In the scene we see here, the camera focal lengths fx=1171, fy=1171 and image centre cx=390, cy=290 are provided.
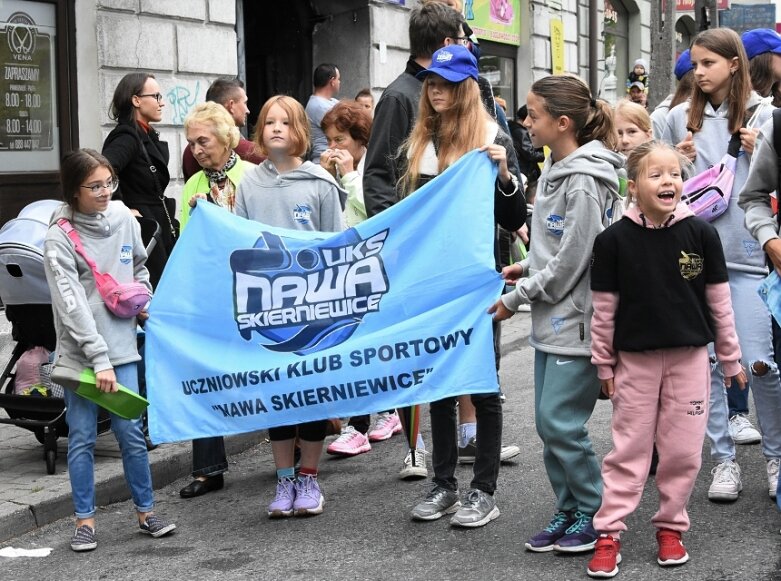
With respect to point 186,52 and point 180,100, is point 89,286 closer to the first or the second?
point 180,100

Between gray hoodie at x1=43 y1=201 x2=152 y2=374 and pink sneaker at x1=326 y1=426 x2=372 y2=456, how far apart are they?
1768mm

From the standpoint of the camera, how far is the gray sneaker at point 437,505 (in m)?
5.14

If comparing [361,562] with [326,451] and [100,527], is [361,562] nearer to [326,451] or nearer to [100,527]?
[100,527]

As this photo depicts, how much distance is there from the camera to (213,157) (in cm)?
614

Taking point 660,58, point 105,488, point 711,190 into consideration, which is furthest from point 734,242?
point 660,58

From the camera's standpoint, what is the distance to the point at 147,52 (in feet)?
36.5

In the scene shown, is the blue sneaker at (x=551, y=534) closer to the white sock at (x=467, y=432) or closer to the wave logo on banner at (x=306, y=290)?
the wave logo on banner at (x=306, y=290)

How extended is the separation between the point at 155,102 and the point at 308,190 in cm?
228

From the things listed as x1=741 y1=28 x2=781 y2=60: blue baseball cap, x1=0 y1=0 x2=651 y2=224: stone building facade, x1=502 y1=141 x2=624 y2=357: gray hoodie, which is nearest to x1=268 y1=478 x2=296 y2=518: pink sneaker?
x1=502 y1=141 x2=624 y2=357: gray hoodie

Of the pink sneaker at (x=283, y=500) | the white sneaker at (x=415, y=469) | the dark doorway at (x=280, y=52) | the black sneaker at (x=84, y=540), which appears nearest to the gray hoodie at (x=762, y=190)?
the white sneaker at (x=415, y=469)

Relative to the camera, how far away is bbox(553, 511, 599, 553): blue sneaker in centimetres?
456

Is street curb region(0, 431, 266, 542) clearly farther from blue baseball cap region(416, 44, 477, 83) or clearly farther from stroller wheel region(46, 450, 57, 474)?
blue baseball cap region(416, 44, 477, 83)

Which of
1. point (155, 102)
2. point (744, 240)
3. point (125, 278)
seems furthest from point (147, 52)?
point (744, 240)

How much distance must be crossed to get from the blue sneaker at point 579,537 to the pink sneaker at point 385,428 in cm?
244
